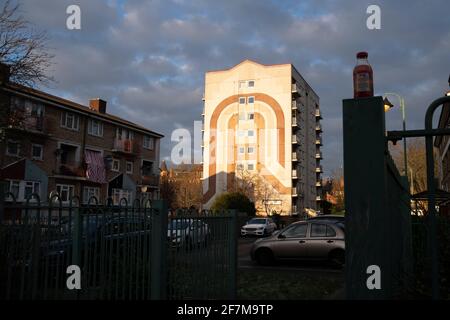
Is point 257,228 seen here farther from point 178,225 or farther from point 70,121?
point 178,225

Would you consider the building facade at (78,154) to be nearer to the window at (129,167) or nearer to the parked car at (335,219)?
the window at (129,167)

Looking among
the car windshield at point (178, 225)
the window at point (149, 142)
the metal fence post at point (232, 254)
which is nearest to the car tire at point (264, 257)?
the metal fence post at point (232, 254)

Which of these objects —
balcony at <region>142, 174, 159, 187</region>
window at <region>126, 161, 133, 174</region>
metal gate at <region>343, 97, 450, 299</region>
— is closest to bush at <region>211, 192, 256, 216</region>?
balcony at <region>142, 174, 159, 187</region>

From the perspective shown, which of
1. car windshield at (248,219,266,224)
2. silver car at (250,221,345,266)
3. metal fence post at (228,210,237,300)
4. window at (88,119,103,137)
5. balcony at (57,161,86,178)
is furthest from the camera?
window at (88,119,103,137)

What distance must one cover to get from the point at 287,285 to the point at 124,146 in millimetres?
35895

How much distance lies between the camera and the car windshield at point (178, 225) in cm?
630

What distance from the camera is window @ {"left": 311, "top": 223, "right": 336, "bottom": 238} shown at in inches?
569

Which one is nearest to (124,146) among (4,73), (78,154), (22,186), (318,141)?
(78,154)

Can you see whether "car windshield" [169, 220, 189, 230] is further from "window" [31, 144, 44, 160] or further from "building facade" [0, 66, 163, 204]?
"window" [31, 144, 44, 160]

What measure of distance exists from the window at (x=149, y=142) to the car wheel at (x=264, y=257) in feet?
116

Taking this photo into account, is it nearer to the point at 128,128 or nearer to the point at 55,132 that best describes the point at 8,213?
the point at 55,132

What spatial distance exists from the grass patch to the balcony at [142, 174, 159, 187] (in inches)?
1413
